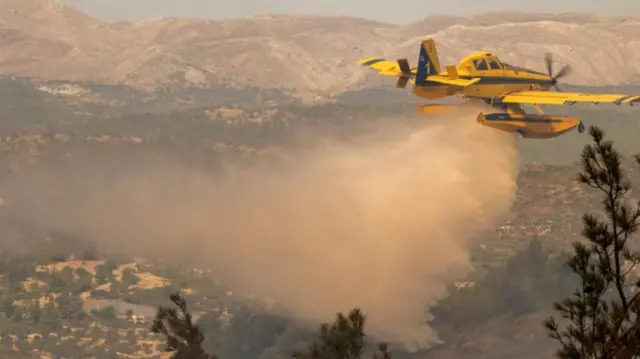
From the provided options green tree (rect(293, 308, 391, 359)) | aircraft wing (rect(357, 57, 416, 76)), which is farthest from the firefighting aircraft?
green tree (rect(293, 308, 391, 359))

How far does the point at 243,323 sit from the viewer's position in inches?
6585

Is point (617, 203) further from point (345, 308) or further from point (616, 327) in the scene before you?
point (345, 308)

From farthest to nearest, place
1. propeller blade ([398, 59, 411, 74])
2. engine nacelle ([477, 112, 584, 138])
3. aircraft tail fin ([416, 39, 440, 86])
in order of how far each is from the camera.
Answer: propeller blade ([398, 59, 411, 74]) → aircraft tail fin ([416, 39, 440, 86]) → engine nacelle ([477, 112, 584, 138])

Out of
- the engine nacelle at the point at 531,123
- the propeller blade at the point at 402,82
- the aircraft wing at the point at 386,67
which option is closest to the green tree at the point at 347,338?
the engine nacelle at the point at 531,123

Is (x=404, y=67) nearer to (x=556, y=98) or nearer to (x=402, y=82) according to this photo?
(x=402, y=82)

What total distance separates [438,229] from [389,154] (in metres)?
11.0

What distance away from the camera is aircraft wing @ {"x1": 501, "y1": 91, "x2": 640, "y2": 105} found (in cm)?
8362

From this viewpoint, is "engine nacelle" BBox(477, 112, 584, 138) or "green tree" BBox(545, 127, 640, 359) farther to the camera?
"engine nacelle" BBox(477, 112, 584, 138)

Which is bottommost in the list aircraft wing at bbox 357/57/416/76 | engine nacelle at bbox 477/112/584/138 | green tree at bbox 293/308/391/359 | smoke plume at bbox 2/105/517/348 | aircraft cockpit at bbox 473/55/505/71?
smoke plume at bbox 2/105/517/348

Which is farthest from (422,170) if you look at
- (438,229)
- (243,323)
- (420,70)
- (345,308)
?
(243,323)

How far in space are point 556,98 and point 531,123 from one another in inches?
151

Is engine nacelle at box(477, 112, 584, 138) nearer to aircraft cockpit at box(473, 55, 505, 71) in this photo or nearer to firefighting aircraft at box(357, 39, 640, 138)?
firefighting aircraft at box(357, 39, 640, 138)

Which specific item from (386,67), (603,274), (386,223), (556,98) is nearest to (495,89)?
(556,98)

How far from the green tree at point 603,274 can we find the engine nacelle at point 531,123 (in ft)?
189
